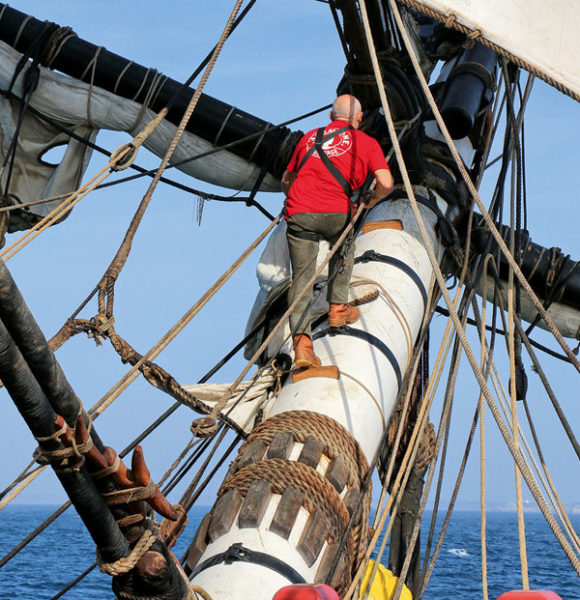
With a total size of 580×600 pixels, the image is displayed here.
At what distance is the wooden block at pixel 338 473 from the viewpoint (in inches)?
176

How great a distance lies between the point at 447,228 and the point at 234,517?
3.50 m

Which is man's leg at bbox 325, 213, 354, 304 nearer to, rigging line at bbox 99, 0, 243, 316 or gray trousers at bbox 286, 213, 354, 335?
gray trousers at bbox 286, 213, 354, 335

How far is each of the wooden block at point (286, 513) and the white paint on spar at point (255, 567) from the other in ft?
0.08

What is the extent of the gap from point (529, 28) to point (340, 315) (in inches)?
77.5

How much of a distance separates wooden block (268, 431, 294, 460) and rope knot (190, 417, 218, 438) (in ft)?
0.89

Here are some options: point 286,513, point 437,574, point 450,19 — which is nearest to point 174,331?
point 286,513

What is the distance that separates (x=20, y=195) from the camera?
957 cm

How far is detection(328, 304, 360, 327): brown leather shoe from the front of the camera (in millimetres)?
5492

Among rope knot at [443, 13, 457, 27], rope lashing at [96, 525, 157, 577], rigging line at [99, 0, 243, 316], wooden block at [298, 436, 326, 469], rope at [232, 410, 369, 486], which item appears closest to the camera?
rope lashing at [96, 525, 157, 577]

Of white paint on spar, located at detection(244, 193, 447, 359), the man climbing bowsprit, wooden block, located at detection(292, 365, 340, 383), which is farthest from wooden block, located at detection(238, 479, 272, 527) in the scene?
white paint on spar, located at detection(244, 193, 447, 359)

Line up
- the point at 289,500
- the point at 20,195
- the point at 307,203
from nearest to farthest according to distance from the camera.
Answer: the point at 289,500 → the point at 307,203 → the point at 20,195

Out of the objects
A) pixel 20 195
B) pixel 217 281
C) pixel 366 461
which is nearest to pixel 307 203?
pixel 217 281

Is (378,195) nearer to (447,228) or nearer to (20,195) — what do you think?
(447,228)

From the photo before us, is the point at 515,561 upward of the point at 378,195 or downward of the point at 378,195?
upward
